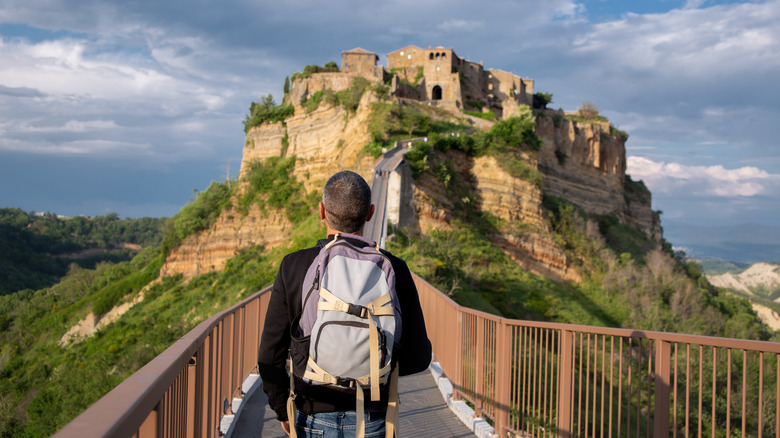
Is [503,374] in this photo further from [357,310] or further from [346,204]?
[357,310]

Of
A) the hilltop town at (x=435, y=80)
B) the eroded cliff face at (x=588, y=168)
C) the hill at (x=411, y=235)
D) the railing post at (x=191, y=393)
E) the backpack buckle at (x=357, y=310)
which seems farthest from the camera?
the eroded cliff face at (x=588, y=168)

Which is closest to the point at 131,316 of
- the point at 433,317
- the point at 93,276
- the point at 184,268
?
the point at 184,268

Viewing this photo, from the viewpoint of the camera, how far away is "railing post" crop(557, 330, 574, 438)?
5176 mm

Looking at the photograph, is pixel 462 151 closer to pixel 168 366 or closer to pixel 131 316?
pixel 131 316

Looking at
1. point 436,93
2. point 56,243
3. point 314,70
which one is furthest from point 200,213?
point 56,243

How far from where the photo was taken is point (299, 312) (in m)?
2.68

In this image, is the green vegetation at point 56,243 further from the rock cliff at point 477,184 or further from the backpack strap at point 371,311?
the backpack strap at point 371,311

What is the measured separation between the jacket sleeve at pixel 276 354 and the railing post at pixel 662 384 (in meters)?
2.77

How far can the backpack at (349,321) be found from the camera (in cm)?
240

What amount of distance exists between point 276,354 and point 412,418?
13.7 feet

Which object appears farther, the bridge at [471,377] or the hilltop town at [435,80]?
the hilltop town at [435,80]

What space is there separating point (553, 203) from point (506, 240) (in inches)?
441

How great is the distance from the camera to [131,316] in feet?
138

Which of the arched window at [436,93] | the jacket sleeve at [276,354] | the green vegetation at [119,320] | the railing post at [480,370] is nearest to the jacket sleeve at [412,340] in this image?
the jacket sleeve at [276,354]
